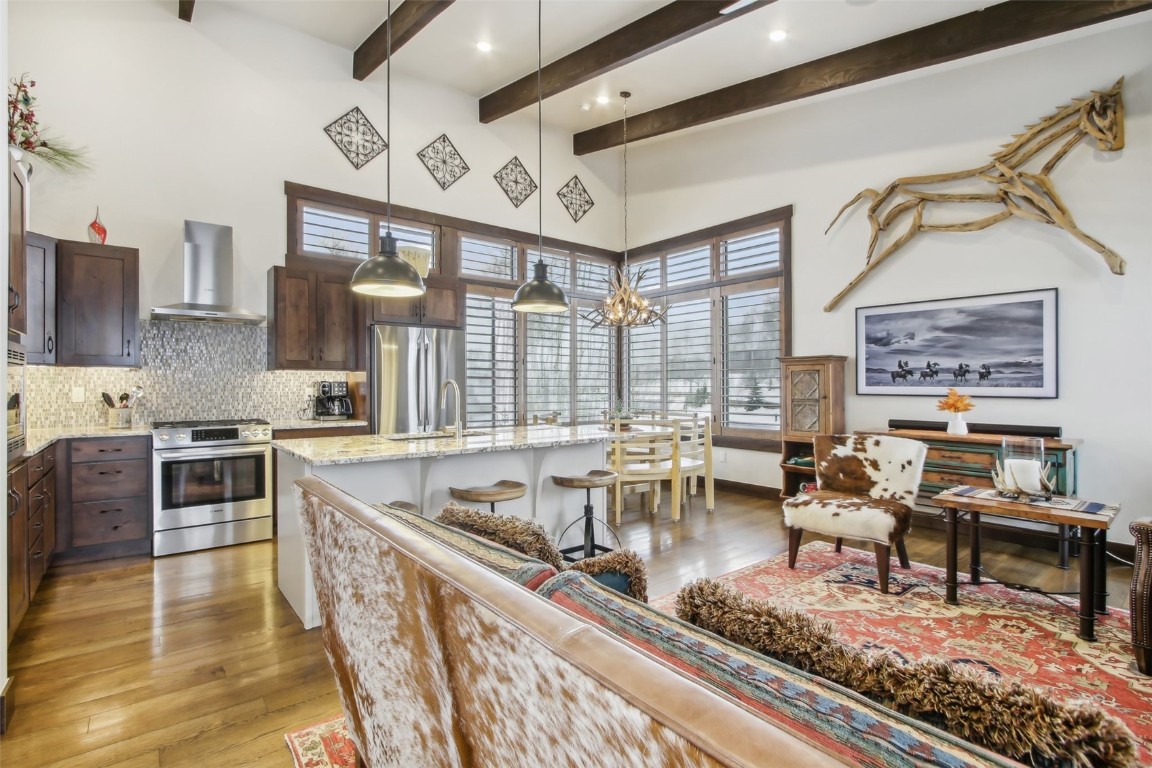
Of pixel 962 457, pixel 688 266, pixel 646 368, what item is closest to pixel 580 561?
pixel 962 457

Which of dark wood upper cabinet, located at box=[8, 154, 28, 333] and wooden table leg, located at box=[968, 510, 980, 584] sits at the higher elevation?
dark wood upper cabinet, located at box=[8, 154, 28, 333]

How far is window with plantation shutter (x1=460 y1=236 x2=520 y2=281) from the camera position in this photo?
616 centimetres

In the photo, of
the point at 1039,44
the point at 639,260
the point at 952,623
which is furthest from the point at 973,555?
the point at 639,260

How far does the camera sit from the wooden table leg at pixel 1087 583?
2.57m

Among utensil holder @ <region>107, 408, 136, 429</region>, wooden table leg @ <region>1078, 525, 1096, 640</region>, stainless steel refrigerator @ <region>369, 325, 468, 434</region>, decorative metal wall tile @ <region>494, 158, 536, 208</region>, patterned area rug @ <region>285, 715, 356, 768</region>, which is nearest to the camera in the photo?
patterned area rug @ <region>285, 715, 356, 768</region>

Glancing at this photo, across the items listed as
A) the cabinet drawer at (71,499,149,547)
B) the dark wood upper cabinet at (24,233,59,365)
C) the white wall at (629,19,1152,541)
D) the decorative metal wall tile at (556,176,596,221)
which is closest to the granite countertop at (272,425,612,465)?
the cabinet drawer at (71,499,149,547)

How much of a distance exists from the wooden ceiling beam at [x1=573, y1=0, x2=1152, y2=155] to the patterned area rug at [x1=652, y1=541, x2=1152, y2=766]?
145 inches

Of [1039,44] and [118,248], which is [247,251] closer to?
[118,248]

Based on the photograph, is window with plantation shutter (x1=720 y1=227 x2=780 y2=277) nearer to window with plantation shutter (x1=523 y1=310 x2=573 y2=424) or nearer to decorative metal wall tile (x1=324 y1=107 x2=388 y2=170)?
window with plantation shutter (x1=523 y1=310 x2=573 y2=424)

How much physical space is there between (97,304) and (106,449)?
3.50 feet

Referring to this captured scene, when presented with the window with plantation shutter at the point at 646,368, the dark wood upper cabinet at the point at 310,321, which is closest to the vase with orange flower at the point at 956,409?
the window with plantation shutter at the point at 646,368

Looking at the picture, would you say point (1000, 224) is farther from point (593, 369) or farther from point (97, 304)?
point (97, 304)

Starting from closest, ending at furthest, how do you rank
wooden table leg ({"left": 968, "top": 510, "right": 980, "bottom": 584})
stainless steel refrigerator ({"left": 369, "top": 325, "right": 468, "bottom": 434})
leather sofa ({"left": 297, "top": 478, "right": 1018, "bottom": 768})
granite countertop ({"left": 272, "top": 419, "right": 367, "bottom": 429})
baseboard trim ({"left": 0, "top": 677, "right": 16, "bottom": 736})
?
leather sofa ({"left": 297, "top": 478, "right": 1018, "bottom": 768}) < baseboard trim ({"left": 0, "top": 677, "right": 16, "bottom": 736}) < wooden table leg ({"left": 968, "top": 510, "right": 980, "bottom": 584}) < granite countertop ({"left": 272, "top": 419, "right": 367, "bottom": 429}) < stainless steel refrigerator ({"left": 369, "top": 325, "right": 468, "bottom": 434})

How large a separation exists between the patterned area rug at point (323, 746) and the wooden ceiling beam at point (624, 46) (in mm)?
4735
